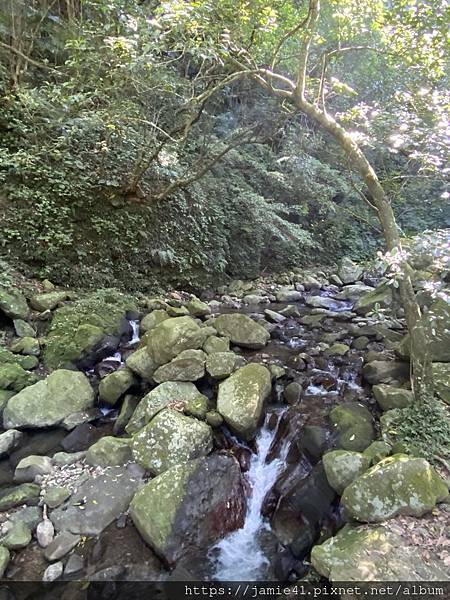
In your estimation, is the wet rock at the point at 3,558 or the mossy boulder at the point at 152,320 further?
the mossy boulder at the point at 152,320

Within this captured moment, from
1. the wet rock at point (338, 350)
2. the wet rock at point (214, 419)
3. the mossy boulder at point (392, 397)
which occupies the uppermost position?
the mossy boulder at point (392, 397)

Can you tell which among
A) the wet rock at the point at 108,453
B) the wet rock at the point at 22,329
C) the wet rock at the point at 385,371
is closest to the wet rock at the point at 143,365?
the wet rock at the point at 108,453

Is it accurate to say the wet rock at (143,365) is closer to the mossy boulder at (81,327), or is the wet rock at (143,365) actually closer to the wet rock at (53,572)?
the mossy boulder at (81,327)

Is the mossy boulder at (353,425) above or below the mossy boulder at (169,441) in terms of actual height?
above

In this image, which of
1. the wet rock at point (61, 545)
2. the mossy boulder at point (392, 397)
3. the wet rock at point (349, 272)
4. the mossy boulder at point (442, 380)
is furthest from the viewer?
the wet rock at point (349, 272)

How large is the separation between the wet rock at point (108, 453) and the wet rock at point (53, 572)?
1.05 m

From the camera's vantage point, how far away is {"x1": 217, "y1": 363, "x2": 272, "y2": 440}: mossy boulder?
4.28 m

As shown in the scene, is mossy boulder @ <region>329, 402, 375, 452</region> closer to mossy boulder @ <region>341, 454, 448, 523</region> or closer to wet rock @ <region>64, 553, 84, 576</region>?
mossy boulder @ <region>341, 454, 448, 523</region>

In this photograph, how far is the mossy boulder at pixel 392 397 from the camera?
4.02 metres

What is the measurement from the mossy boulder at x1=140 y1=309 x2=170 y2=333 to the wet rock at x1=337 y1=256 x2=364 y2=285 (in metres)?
6.54

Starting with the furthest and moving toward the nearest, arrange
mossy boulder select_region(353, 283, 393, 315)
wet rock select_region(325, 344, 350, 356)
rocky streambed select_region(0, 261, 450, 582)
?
mossy boulder select_region(353, 283, 393, 315) → wet rock select_region(325, 344, 350, 356) → rocky streambed select_region(0, 261, 450, 582)

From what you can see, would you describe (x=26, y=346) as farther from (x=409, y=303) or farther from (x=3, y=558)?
(x=409, y=303)

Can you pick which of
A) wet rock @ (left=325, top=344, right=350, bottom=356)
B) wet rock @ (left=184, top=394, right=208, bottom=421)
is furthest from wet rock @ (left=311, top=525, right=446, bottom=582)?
wet rock @ (left=325, top=344, right=350, bottom=356)

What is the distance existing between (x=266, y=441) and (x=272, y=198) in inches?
368
